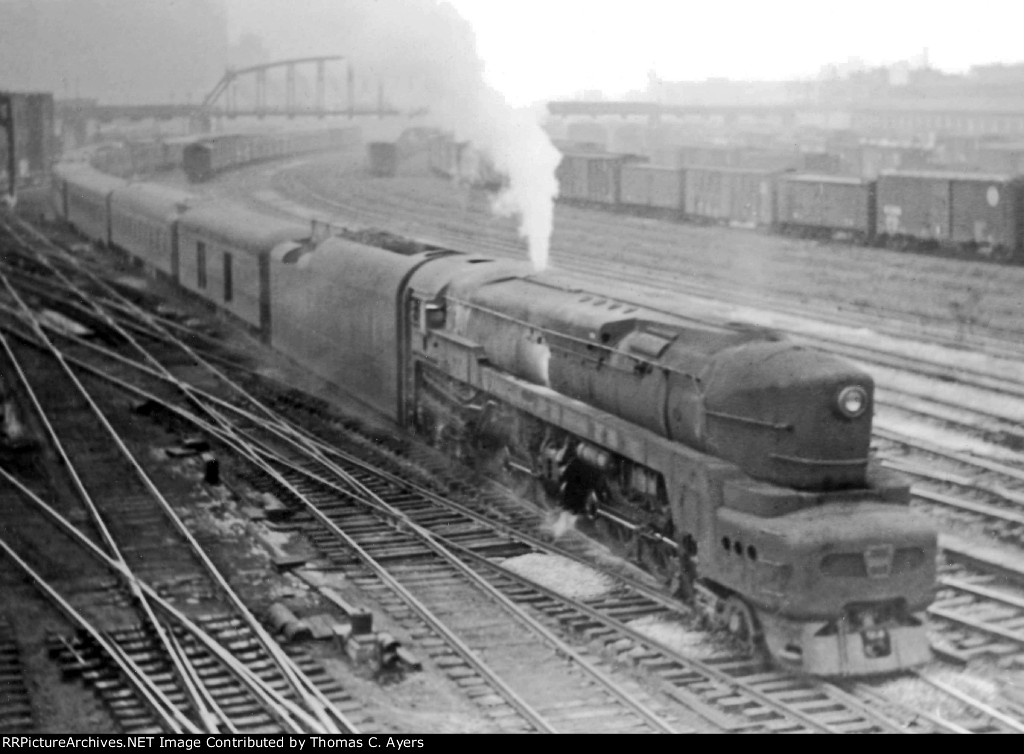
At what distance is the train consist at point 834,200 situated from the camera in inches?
1318

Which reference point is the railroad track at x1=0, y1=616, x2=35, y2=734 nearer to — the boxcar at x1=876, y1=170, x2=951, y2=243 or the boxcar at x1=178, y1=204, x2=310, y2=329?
the boxcar at x1=178, y1=204, x2=310, y2=329

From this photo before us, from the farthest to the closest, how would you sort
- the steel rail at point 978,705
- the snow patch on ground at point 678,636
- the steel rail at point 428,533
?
1. the snow patch on ground at point 678,636
2. the steel rail at point 428,533
3. the steel rail at point 978,705

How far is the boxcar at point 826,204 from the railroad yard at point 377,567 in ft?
32.4

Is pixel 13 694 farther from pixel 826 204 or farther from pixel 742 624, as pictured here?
pixel 826 204

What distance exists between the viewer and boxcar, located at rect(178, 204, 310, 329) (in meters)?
26.4

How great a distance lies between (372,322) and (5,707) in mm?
10765

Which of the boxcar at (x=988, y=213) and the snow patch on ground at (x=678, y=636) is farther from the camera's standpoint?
the boxcar at (x=988, y=213)

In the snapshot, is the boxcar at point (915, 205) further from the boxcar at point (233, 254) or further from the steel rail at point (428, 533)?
the steel rail at point (428, 533)

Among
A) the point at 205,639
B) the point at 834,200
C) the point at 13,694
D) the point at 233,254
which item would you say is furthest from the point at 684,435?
the point at 834,200

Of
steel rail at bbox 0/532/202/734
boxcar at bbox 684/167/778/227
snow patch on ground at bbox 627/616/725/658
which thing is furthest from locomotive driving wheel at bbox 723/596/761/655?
boxcar at bbox 684/167/778/227

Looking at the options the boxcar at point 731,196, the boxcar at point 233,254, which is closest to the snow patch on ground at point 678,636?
the boxcar at point 233,254

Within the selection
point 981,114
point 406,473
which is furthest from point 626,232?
point 406,473

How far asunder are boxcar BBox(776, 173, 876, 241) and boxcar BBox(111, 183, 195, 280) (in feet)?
58.3
